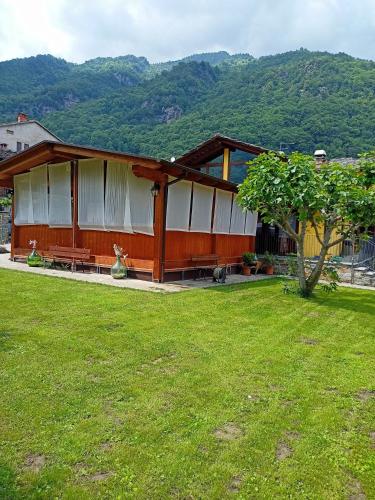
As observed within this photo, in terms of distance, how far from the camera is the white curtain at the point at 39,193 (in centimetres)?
1285

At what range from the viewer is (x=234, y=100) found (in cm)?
4216

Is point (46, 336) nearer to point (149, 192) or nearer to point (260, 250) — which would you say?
point (149, 192)

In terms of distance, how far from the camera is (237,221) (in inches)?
551

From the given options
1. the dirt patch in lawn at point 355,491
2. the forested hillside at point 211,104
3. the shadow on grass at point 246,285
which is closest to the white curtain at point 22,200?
the shadow on grass at point 246,285

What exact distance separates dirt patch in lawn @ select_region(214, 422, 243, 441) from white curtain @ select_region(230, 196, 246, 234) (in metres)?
10.7

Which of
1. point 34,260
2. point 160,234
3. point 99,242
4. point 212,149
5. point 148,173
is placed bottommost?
point 34,260

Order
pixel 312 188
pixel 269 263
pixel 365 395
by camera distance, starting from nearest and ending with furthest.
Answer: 1. pixel 365 395
2. pixel 312 188
3. pixel 269 263

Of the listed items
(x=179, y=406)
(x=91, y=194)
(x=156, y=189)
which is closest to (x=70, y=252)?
(x=91, y=194)

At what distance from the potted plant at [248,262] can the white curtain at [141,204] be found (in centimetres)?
447

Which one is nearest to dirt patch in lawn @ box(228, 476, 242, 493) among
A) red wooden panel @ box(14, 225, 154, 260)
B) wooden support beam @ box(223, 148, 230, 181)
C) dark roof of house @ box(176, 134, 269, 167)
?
red wooden panel @ box(14, 225, 154, 260)

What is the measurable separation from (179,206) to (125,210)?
1.37 m

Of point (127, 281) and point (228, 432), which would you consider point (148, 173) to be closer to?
point (127, 281)

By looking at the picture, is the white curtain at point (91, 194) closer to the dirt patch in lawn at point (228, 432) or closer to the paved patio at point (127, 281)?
the paved patio at point (127, 281)

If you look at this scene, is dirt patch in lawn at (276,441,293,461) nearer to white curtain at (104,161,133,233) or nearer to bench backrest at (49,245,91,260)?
white curtain at (104,161,133,233)
